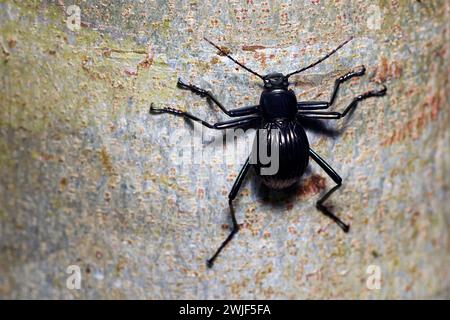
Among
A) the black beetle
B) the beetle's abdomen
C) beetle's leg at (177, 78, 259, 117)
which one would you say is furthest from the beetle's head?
the beetle's abdomen

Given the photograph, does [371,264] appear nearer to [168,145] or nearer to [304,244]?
[304,244]

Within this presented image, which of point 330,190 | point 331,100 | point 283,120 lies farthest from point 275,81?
point 330,190

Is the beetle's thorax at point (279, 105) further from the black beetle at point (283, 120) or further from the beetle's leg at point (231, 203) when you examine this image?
the beetle's leg at point (231, 203)

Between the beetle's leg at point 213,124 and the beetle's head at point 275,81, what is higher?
the beetle's head at point 275,81

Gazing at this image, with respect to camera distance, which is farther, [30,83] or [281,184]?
[281,184]

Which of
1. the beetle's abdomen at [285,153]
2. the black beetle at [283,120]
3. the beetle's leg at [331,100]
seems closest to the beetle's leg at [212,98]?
the black beetle at [283,120]
